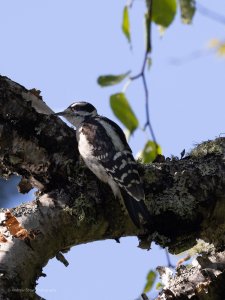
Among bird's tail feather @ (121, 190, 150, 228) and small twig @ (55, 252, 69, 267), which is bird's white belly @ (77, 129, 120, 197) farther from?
small twig @ (55, 252, 69, 267)

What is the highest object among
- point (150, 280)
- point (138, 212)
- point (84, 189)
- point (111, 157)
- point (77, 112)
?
point (77, 112)

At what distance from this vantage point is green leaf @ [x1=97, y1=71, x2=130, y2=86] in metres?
1.74

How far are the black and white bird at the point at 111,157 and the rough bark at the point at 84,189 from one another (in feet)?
0.19

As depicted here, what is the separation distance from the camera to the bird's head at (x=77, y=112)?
439 cm

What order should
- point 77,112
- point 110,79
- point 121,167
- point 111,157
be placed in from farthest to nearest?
point 77,112
point 111,157
point 121,167
point 110,79

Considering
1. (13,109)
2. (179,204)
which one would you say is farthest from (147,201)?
(13,109)

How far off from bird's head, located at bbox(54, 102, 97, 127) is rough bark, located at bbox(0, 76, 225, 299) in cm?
148

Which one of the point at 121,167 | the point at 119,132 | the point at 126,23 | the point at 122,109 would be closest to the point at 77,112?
the point at 119,132

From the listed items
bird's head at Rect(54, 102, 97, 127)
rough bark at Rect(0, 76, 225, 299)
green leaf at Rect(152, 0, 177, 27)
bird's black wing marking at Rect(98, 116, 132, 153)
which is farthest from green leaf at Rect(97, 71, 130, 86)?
bird's head at Rect(54, 102, 97, 127)

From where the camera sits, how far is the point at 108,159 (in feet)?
11.4

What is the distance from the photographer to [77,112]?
14.7ft

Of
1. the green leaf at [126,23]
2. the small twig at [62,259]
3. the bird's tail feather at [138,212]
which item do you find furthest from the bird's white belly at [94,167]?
the green leaf at [126,23]

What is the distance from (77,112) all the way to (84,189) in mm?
1824

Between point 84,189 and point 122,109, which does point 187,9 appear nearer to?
point 122,109
